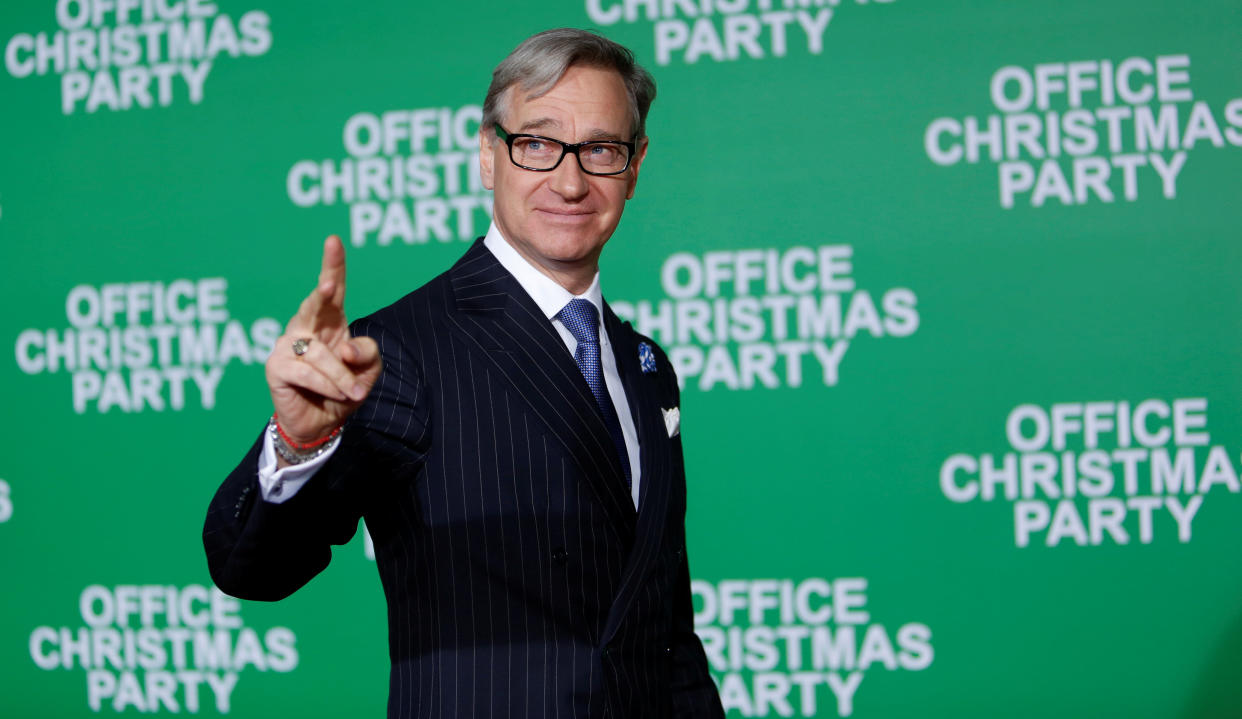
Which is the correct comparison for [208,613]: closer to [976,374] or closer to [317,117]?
[317,117]

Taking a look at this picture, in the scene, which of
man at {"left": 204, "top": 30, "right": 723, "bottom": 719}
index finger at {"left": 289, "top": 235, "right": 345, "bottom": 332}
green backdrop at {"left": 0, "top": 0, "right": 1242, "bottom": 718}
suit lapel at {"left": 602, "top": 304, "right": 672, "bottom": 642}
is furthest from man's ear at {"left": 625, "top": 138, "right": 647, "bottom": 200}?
green backdrop at {"left": 0, "top": 0, "right": 1242, "bottom": 718}

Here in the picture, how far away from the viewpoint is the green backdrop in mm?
2525

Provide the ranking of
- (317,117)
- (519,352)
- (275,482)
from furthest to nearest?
(317,117), (519,352), (275,482)

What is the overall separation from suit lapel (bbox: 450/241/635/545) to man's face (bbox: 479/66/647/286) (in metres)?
0.08

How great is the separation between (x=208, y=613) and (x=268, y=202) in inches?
43.7

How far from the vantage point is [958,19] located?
262 centimetres

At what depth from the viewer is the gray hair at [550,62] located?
132 centimetres

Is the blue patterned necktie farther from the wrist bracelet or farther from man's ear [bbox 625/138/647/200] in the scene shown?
the wrist bracelet

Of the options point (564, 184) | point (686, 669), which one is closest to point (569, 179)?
point (564, 184)

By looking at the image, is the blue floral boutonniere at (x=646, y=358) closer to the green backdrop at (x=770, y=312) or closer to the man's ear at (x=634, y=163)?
the man's ear at (x=634, y=163)

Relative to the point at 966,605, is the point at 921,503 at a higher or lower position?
higher

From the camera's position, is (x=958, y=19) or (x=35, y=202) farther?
(x=35, y=202)

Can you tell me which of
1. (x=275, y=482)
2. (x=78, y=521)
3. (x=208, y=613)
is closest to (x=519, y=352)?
(x=275, y=482)

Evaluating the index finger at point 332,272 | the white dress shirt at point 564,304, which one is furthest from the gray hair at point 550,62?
the index finger at point 332,272
